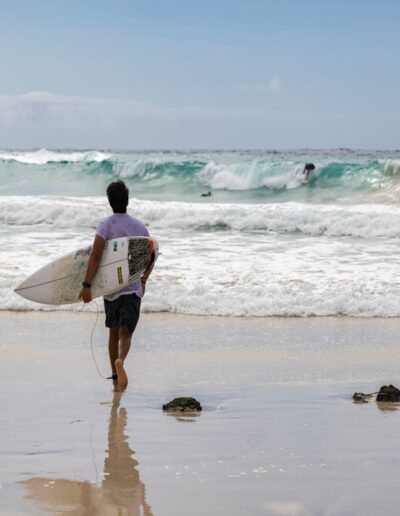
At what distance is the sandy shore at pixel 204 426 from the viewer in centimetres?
338

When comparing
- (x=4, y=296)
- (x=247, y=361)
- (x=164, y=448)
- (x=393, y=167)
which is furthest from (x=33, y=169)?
(x=164, y=448)

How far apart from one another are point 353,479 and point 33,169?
32.6 meters

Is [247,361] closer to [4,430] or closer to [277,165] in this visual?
[4,430]

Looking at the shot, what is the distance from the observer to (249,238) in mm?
14492

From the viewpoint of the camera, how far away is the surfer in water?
5.54 metres

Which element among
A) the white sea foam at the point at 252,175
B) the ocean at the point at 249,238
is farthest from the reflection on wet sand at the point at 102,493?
the white sea foam at the point at 252,175

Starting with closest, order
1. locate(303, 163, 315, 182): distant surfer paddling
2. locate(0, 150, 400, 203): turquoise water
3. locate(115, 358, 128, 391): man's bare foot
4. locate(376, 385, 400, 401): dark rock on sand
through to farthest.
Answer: locate(376, 385, 400, 401): dark rock on sand
locate(115, 358, 128, 391): man's bare foot
locate(0, 150, 400, 203): turquoise water
locate(303, 163, 315, 182): distant surfer paddling

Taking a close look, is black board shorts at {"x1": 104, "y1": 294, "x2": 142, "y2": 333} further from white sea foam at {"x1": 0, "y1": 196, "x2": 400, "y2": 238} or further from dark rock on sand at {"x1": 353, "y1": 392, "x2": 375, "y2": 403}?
white sea foam at {"x1": 0, "y1": 196, "x2": 400, "y2": 238}

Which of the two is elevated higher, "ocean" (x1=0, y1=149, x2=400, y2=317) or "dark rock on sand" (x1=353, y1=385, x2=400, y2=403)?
"ocean" (x1=0, y1=149, x2=400, y2=317)

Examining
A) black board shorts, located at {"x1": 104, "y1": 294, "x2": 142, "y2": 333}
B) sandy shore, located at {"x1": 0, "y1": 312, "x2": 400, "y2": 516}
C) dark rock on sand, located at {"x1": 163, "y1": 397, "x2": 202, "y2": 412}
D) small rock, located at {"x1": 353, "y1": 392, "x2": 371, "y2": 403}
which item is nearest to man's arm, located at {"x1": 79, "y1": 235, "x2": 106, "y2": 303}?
black board shorts, located at {"x1": 104, "y1": 294, "x2": 142, "y2": 333}

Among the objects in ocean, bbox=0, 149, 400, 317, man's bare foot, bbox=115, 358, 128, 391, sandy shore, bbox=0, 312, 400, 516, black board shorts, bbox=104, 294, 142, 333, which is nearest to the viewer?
sandy shore, bbox=0, 312, 400, 516

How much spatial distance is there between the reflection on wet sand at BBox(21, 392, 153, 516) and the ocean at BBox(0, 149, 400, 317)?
16.3ft

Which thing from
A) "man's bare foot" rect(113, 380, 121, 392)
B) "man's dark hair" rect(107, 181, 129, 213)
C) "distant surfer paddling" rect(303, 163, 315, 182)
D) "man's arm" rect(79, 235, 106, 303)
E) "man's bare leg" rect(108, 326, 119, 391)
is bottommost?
"man's bare foot" rect(113, 380, 121, 392)

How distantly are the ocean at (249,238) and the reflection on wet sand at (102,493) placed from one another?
195 inches
